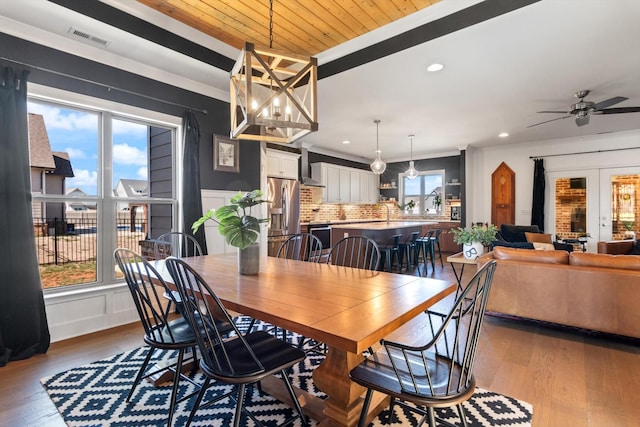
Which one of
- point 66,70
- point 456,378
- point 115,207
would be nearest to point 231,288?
point 456,378

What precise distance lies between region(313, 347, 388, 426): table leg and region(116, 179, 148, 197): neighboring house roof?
293 cm

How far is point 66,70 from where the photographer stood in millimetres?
2893

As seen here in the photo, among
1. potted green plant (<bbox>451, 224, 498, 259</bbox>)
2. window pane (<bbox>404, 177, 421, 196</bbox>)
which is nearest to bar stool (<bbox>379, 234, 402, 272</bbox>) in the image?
potted green plant (<bbox>451, 224, 498, 259</bbox>)

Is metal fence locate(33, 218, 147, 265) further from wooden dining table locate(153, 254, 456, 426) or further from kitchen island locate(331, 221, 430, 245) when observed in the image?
kitchen island locate(331, 221, 430, 245)

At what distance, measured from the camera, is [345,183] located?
8609 mm

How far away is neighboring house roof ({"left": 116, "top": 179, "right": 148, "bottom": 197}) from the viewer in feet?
11.2

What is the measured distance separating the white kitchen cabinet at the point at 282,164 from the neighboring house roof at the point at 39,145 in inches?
146

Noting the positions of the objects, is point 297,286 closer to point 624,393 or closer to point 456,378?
point 456,378

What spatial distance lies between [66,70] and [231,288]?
2.74m

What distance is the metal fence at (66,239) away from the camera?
9.67 feet

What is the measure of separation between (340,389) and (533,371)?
5.40 feet

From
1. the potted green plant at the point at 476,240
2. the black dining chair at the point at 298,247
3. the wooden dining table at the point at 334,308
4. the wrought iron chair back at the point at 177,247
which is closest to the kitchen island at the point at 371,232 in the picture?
the potted green plant at the point at 476,240

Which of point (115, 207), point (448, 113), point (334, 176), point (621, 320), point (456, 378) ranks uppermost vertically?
point (448, 113)

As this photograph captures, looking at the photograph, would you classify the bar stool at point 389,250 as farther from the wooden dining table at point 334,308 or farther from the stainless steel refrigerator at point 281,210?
the wooden dining table at point 334,308
